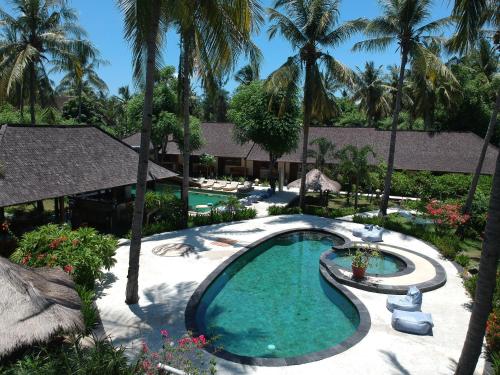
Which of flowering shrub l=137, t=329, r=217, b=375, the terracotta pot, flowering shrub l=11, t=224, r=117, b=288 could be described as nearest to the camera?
flowering shrub l=137, t=329, r=217, b=375

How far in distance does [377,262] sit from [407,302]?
4.69m

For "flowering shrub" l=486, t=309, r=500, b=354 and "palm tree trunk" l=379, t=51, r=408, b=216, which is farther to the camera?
"palm tree trunk" l=379, t=51, r=408, b=216

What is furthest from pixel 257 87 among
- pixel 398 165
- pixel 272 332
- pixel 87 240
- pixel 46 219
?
pixel 272 332

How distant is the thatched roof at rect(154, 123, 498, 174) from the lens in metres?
28.4

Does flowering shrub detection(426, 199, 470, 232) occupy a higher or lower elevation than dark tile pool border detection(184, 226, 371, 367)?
higher

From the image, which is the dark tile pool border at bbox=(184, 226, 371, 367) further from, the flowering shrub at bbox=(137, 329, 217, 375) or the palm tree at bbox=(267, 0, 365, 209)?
the palm tree at bbox=(267, 0, 365, 209)

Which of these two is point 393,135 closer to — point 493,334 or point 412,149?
point 412,149

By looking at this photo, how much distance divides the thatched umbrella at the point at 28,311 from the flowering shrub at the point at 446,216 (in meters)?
15.9

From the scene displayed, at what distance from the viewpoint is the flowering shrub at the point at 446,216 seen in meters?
17.1

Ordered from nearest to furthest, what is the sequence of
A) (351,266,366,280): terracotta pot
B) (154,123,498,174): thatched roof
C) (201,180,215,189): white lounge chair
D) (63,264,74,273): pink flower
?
1. (63,264,74,273): pink flower
2. (351,266,366,280): terracotta pot
3. (154,123,498,174): thatched roof
4. (201,180,215,189): white lounge chair

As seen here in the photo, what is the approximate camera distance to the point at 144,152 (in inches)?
372

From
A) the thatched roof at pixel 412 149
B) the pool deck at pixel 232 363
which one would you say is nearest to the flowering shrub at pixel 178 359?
the pool deck at pixel 232 363

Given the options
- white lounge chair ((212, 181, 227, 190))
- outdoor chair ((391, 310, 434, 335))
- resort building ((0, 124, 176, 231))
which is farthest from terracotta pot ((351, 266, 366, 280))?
white lounge chair ((212, 181, 227, 190))

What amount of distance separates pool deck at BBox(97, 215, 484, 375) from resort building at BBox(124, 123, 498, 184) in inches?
583
